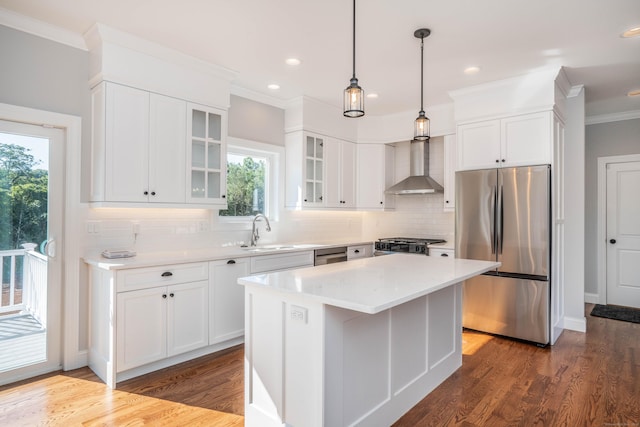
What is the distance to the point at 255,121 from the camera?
14.3ft

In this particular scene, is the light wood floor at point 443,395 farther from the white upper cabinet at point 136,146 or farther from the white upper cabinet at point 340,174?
the white upper cabinet at point 340,174

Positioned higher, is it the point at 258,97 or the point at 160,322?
the point at 258,97

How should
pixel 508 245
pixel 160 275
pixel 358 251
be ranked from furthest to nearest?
pixel 358 251 < pixel 508 245 < pixel 160 275

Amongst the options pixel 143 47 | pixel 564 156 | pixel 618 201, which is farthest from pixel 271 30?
pixel 618 201

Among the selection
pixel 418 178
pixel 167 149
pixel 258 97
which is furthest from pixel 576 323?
pixel 167 149

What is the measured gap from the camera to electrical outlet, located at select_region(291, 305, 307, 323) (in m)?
1.88

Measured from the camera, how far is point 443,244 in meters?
4.63

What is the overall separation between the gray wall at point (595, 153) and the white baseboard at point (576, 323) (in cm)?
159

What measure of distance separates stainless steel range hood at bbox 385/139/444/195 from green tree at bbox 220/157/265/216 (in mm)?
1849

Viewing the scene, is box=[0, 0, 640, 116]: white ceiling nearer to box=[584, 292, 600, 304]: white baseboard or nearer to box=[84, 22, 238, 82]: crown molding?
box=[84, 22, 238, 82]: crown molding

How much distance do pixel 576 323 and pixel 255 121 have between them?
432 cm

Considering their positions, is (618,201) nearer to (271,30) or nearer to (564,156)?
(564,156)

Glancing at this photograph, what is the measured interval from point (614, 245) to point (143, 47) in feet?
20.6

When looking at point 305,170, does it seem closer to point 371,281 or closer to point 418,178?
point 418,178
